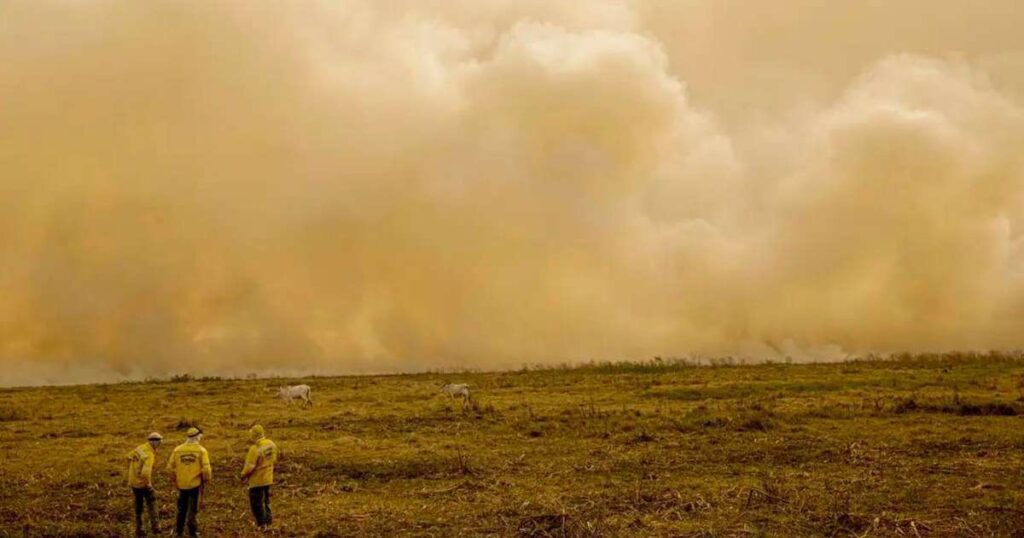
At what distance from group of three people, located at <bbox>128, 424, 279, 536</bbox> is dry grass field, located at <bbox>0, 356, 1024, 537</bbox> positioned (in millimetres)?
908

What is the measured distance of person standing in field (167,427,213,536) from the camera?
18.1 m

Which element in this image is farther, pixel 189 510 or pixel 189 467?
pixel 189 510

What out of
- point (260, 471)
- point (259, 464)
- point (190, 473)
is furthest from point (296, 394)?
point (190, 473)

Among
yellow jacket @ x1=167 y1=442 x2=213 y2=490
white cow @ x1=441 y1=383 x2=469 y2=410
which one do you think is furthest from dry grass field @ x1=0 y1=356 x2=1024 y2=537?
yellow jacket @ x1=167 y1=442 x2=213 y2=490

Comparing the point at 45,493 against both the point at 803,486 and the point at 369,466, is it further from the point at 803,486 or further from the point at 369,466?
the point at 803,486

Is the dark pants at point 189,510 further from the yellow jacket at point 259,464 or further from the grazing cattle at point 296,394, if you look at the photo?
the grazing cattle at point 296,394

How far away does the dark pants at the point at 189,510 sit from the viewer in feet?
60.3

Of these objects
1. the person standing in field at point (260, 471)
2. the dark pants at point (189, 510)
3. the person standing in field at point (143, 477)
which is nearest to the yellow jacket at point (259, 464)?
the person standing in field at point (260, 471)

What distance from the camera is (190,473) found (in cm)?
1809

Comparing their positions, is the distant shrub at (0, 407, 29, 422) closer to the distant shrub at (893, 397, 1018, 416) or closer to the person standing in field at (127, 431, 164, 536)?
the person standing in field at (127, 431, 164, 536)

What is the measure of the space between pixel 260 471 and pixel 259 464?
0.22m

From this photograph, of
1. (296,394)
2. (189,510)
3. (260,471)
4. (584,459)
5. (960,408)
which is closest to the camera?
(189,510)

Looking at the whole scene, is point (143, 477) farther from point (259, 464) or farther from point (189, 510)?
point (259, 464)

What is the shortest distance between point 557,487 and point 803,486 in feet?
21.1
